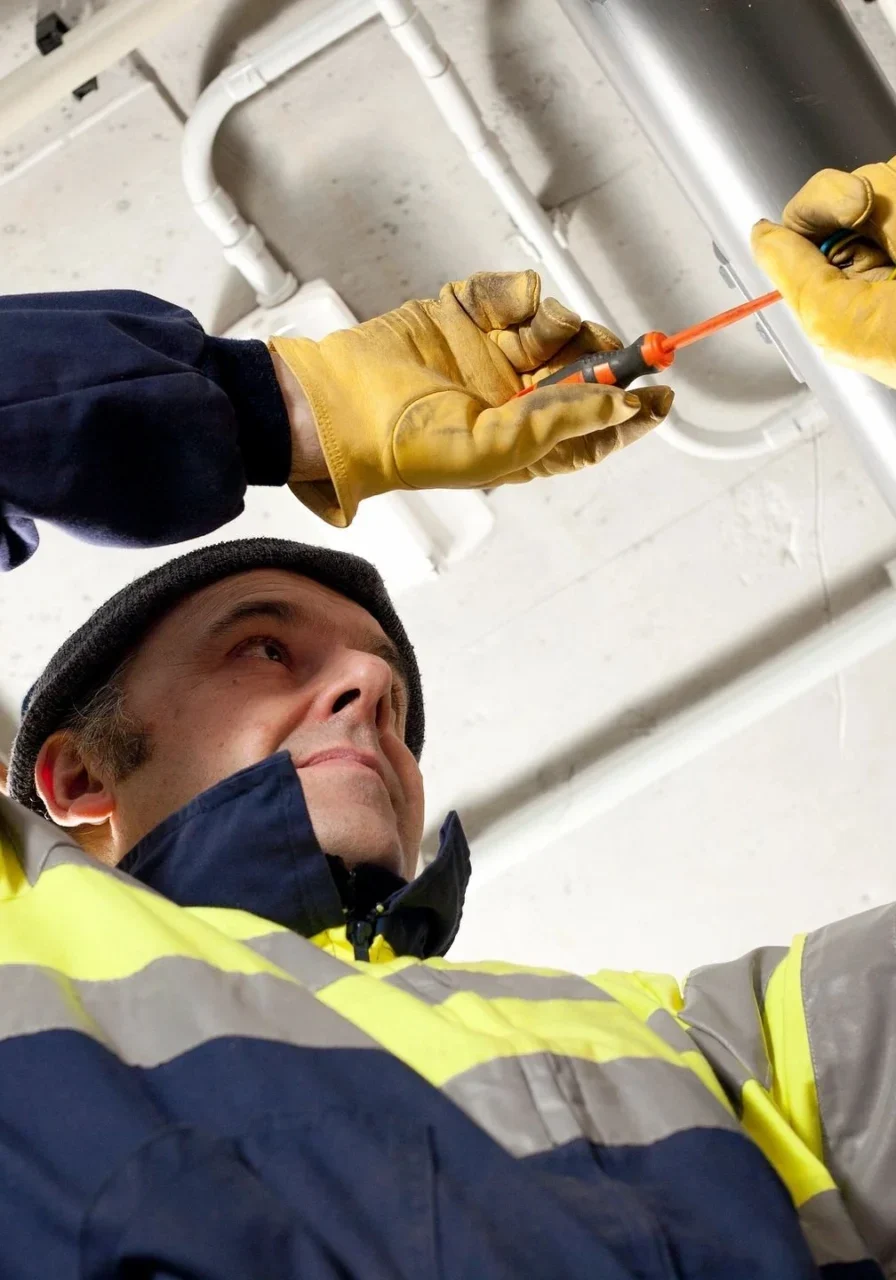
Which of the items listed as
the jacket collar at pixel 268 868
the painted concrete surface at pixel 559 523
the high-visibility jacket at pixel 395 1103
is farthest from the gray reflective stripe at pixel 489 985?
the painted concrete surface at pixel 559 523

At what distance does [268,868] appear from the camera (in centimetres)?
94

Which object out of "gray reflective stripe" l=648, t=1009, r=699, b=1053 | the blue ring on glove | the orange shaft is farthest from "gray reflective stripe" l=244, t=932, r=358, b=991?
the blue ring on glove

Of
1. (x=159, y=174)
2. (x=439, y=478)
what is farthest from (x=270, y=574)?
(x=159, y=174)

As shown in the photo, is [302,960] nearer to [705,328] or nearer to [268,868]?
[268,868]

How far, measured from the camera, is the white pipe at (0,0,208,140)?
1369mm

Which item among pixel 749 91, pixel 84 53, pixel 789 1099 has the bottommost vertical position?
pixel 789 1099

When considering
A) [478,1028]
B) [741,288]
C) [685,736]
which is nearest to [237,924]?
[478,1028]

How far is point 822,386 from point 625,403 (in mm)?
490

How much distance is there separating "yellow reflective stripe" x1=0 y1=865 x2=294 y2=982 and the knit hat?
549 millimetres

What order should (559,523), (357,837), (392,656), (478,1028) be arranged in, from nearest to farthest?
(478,1028)
(357,837)
(392,656)
(559,523)

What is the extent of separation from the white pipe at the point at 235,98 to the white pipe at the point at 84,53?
160 mm

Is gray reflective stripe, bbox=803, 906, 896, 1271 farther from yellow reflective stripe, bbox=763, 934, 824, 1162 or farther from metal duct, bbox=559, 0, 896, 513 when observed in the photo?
metal duct, bbox=559, 0, 896, 513

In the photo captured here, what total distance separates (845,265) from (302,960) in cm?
81

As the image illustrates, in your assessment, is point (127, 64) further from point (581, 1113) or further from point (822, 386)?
point (581, 1113)
